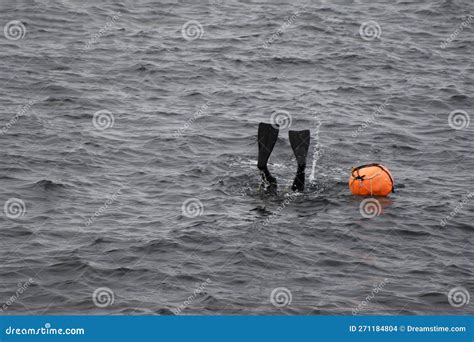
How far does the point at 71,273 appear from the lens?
16984mm

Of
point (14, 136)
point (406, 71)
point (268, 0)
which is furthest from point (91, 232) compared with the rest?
point (268, 0)

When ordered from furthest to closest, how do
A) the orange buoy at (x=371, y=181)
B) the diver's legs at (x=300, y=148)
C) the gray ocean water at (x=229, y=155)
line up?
the diver's legs at (x=300, y=148)
the orange buoy at (x=371, y=181)
the gray ocean water at (x=229, y=155)

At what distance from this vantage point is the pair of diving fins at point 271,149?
68.0ft

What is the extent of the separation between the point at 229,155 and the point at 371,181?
4513 mm

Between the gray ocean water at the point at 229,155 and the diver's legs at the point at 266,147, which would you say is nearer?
the gray ocean water at the point at 229,155

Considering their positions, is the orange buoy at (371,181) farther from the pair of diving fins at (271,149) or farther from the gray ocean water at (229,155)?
the pair of diving fins at (271,149)

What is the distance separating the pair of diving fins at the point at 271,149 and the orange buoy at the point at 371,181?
3.99ft

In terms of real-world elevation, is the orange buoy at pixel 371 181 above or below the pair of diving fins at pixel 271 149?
below

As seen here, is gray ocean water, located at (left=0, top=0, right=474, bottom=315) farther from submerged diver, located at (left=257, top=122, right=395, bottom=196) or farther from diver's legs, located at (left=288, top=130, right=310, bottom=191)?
diver's legs, located at (left=288, top=130, right=310, bottom=191)

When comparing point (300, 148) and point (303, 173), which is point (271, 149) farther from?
point (303, 173)

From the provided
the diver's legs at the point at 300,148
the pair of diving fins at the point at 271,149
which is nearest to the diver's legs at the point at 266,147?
the pair of diving fins at the point at 271,149

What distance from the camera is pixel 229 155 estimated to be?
23500 mm

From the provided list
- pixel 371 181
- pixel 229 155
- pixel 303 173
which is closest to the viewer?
pixel 371 181

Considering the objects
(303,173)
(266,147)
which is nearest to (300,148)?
(303,173)
